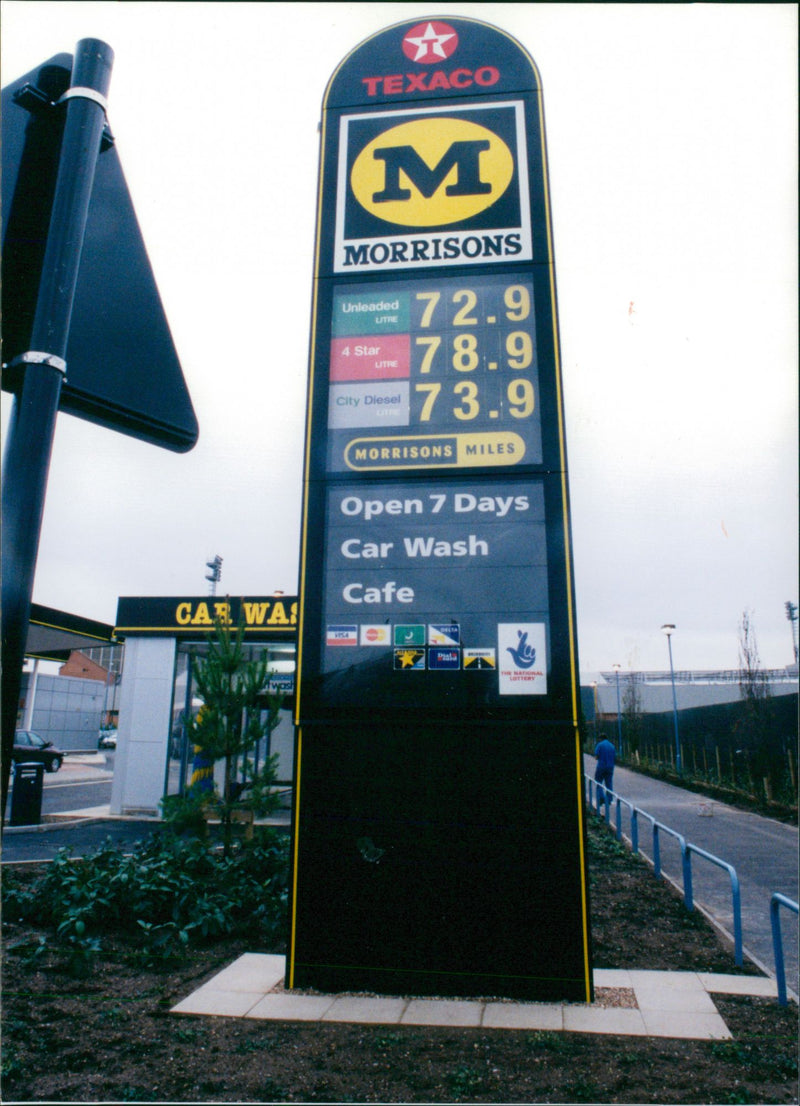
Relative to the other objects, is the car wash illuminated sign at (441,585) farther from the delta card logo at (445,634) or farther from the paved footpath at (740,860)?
the paved footpath at (740,860)

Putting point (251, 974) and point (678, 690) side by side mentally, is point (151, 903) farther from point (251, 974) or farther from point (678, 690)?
point (678, 690)

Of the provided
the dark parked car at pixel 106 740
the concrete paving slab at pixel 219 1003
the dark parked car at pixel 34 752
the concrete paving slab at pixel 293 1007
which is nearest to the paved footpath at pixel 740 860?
the concrete paving slab at pixel 293 1007

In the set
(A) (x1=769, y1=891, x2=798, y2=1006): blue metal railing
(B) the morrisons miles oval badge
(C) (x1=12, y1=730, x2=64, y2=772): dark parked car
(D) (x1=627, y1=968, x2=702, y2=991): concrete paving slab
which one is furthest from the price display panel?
(C) (x1=12, y1=730, x2=64, y2=772): dark parked car

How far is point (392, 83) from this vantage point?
6.24 metres

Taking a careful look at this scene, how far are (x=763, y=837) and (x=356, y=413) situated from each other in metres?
11.4

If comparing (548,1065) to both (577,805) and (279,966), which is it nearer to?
(577,805)

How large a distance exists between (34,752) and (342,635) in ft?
77.7

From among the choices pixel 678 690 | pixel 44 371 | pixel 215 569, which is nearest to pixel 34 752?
pixel 215 569

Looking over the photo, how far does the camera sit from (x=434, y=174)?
5.95 metres

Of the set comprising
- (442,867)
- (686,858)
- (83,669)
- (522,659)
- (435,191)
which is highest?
(435,191)

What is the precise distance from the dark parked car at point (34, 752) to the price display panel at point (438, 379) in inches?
853

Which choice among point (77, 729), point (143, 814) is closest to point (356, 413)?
point (143, 814)

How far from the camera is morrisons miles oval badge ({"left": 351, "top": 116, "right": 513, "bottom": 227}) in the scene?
5898 millimetres

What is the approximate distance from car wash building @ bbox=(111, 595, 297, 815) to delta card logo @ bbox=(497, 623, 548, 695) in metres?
10.1
